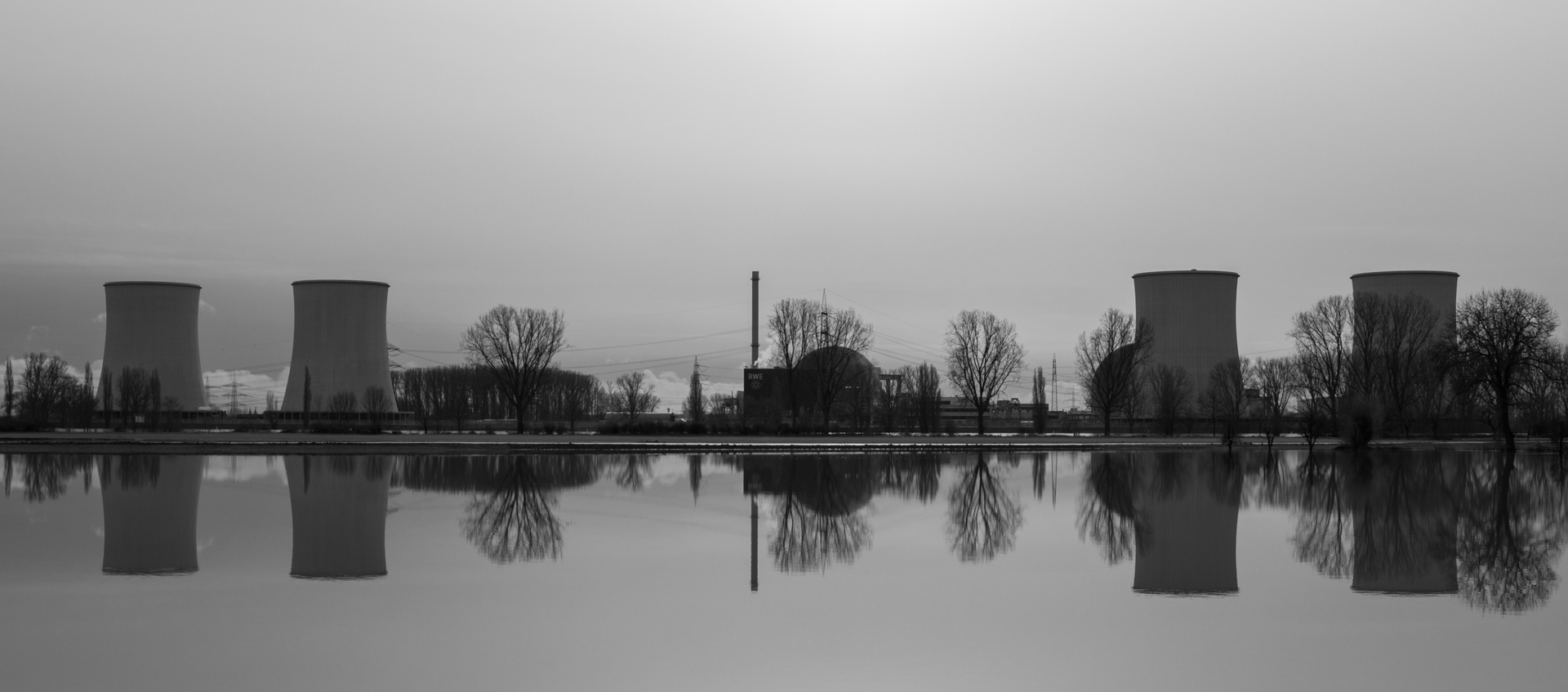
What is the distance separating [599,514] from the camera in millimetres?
13977

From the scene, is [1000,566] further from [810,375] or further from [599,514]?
[810,375]

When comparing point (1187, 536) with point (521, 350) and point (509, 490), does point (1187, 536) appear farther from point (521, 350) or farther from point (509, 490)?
point (521, 350)

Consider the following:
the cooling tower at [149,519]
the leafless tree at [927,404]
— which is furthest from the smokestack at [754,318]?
the cooling tower at [149,519]

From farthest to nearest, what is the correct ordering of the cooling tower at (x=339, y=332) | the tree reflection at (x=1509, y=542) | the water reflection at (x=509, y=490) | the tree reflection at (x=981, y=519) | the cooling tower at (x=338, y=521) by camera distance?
the cooling tower at (x=339, y=332)
the tree reflection at (x=981, y=519)
the water reflection at (x=509, y=490)
the cooling tower at (x=338, y=521)
the tree reflection at (x=1509, y=542)

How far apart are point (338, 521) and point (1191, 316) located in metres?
44.5

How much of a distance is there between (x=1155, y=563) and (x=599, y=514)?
Result: 6484 millimetres

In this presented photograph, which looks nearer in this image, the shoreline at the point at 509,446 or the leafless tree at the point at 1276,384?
the shoreline at the point at 509,446

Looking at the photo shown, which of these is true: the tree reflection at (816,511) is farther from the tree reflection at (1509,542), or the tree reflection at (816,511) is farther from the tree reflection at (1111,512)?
the tree reflection at (1509,542)

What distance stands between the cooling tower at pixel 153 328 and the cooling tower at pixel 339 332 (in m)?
5.73

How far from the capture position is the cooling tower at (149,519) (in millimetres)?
9805

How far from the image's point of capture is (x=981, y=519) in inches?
550

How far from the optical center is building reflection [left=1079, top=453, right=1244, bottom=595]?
9.48 m

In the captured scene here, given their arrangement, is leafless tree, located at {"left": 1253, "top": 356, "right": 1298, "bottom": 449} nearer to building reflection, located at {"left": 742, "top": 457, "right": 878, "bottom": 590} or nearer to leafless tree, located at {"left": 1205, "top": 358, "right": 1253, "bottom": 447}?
leafless tree, located at {"left": 1205, "top": 358, "right": 1253, "bottom": 447}

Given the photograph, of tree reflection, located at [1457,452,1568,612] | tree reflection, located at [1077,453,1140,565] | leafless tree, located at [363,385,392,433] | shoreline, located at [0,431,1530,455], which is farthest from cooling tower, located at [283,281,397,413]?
tree reflection, located at [1457,452,1568,612]
